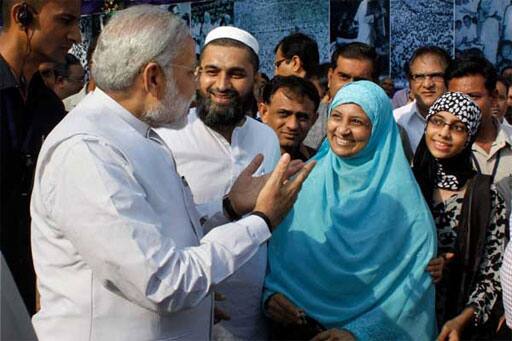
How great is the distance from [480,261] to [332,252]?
2.12 ft

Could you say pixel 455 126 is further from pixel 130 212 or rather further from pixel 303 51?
pixel 303 51

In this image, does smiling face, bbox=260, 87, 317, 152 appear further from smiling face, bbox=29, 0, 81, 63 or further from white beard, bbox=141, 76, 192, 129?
white beard, bbox=141, 76, 192, 129

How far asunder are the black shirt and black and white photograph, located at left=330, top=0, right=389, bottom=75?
4074 mm

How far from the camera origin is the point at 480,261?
11.2ft

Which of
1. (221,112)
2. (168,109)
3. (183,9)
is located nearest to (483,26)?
(183,9)

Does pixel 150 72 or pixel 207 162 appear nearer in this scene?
pixel 150 72

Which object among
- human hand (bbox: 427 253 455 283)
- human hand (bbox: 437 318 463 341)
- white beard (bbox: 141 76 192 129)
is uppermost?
white beard (bbox: 141 76 192 129)

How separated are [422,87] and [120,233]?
3563mm

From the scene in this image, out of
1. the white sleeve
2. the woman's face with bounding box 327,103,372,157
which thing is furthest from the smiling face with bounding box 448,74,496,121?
the white sleeve

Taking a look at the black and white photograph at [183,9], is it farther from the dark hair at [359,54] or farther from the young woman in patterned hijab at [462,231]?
the young woman in patterned hijab at [462,231]

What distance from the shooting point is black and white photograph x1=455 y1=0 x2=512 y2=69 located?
632cm

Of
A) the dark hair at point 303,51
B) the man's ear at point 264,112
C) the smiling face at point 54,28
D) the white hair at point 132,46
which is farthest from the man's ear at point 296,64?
the white hair at point 132,46

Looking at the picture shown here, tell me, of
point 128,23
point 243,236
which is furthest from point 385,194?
point 128,23

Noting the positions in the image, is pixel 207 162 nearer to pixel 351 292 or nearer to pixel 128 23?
pixel 351 292
